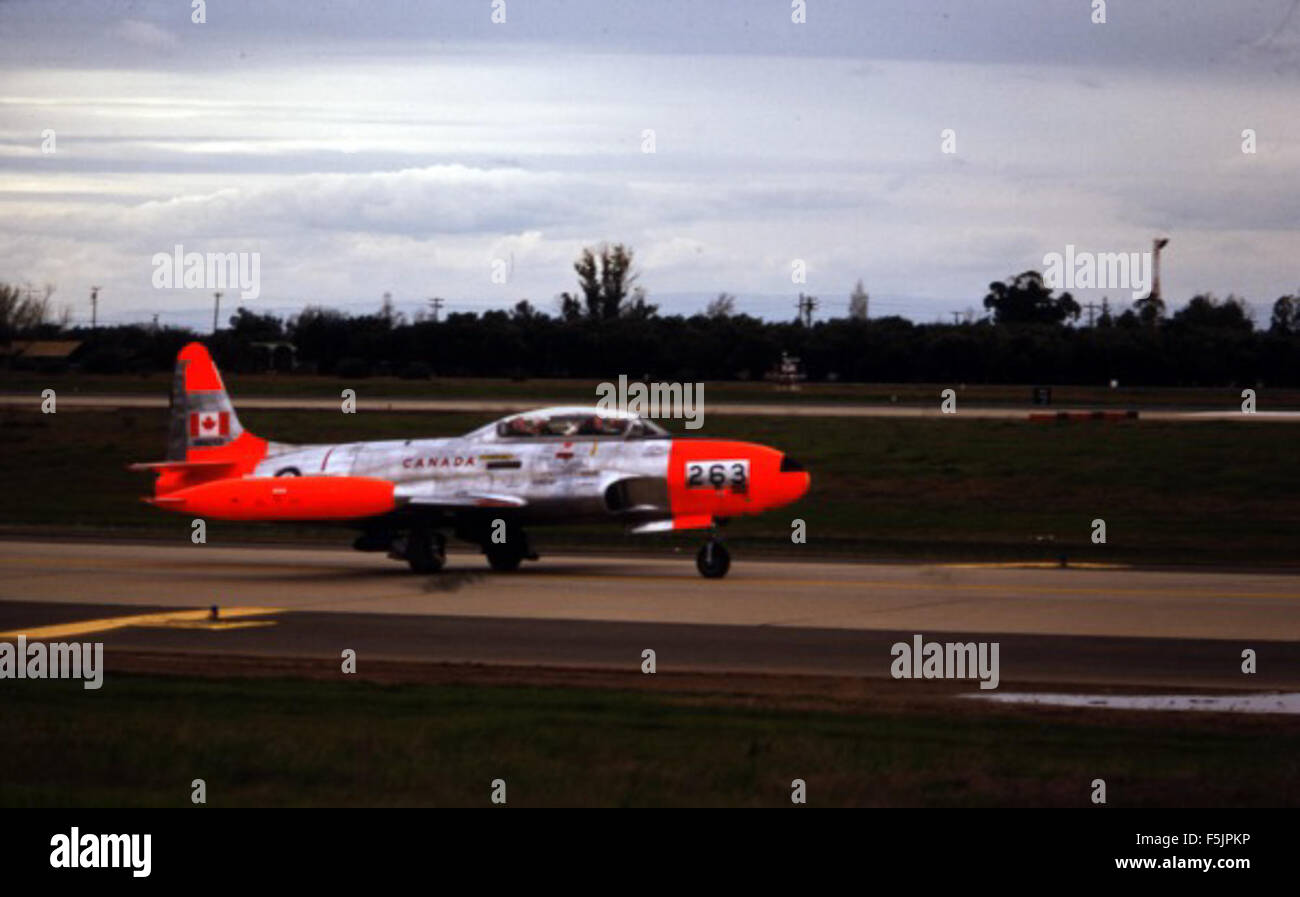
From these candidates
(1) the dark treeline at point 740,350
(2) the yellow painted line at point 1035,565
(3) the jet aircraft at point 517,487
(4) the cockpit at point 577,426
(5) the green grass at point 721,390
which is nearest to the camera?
(3) the jet aircraft at point 517,487

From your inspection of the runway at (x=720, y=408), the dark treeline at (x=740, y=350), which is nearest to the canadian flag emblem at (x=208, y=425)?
the runway at (x=720, y=408)

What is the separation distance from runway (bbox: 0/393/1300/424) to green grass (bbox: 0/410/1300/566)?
2027 millimetres

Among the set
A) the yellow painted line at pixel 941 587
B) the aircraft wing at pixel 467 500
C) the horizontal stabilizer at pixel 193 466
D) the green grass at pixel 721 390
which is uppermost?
the green grass at pixel 721 390

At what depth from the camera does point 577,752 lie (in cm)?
1391

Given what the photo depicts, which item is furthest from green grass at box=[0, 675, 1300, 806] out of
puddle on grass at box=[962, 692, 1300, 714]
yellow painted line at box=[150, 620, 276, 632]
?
A: yellow painted line at box=[150, 620, 276, 632]

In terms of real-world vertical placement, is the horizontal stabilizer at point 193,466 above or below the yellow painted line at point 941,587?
above

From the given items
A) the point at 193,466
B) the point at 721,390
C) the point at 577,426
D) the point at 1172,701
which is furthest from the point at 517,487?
the point at 721,390

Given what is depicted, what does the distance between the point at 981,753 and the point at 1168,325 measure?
91794 mm

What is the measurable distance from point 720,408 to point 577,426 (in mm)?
33854

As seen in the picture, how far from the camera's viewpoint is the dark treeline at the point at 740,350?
3351 inches

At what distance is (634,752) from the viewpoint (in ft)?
45.6

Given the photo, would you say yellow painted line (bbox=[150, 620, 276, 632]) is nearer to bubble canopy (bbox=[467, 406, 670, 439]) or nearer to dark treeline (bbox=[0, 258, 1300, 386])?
bubble canopy (bbox=[467, 406, 670, 439])

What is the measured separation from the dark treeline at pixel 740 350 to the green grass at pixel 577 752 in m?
63.0

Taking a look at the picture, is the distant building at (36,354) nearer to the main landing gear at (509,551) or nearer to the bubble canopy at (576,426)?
the main landing gear at (509,551)
